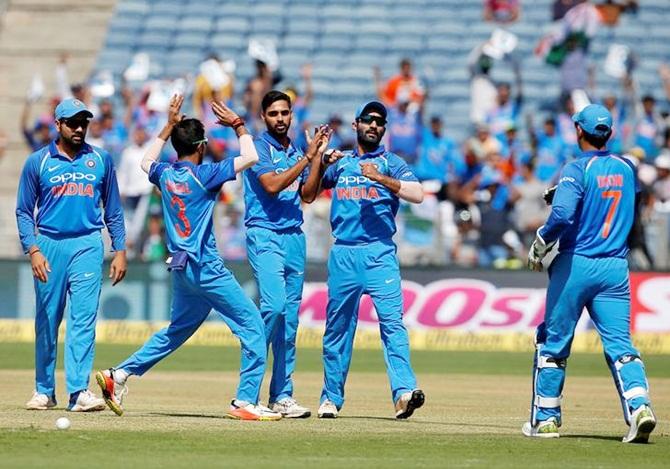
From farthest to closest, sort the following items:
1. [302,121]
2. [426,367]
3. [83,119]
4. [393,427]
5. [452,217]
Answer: [302,121] → [452,217] → [426,367] → [83,119] → [393,427]

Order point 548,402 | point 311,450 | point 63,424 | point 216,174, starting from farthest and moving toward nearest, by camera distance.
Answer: point 216,174, point 548,402, point 63,424, point 311,450

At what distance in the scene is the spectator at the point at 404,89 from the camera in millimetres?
26797

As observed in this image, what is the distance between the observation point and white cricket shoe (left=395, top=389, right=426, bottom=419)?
1183 centimetres

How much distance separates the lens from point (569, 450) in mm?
10125

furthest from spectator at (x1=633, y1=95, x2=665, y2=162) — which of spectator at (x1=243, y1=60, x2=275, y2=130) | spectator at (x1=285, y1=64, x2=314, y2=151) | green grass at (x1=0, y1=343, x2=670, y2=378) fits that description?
spectator at (x1=243, y1=60, x2=275, y2=130)

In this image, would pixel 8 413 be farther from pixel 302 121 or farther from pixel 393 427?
pixel 302 121

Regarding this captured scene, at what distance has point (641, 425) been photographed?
34.2 ft

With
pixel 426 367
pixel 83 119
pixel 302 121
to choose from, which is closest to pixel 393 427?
pixel 83 119

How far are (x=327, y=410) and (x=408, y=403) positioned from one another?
68cm

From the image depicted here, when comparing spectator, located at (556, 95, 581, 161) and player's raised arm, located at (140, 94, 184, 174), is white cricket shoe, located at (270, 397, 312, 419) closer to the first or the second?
player's raised arm, located at (140, 94, 184, 174)

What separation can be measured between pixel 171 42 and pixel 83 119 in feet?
67.0

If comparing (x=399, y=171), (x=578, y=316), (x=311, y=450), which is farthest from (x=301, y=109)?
(x=311, y=450)

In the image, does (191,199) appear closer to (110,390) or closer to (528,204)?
(110,390)

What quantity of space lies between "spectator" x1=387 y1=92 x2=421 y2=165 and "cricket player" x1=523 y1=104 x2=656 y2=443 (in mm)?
15002
